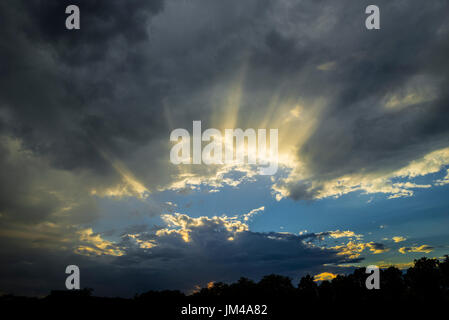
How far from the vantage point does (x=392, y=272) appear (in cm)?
10962

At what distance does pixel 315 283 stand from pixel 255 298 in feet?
438

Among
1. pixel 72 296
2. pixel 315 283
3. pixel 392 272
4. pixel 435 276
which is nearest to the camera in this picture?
pixel 72 296
